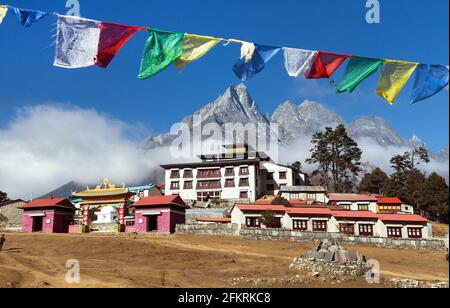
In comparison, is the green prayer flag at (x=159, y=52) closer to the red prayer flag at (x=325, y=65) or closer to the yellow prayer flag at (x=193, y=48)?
the yellow prayer flag at (x=193, y=48)

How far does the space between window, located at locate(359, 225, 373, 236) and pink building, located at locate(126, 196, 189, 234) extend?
19.9 meters

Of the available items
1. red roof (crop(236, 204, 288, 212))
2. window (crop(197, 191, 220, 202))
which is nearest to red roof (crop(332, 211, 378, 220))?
red roof (crop(236, 204, 288, 212))

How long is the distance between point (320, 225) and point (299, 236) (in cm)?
601

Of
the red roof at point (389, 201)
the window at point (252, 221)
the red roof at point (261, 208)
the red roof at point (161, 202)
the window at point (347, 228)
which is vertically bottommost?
the window at point (347, 228)

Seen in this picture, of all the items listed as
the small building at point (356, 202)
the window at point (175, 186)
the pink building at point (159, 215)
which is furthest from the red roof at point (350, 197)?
the pink building at point (159, 215)

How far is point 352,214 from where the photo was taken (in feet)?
148

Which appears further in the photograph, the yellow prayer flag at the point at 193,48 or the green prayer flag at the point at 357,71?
the green prayer flag at the point at 357,71

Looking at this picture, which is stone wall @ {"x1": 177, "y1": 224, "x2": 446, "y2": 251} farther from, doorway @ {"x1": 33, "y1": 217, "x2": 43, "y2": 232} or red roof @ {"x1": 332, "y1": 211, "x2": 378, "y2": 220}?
doorway @ {"x1": 33, "y1": 217, "x2": 43, "y2": 232}

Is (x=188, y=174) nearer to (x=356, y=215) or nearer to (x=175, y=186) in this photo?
(x=175, y=186)

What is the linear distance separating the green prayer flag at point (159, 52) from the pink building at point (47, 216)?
38.1 m

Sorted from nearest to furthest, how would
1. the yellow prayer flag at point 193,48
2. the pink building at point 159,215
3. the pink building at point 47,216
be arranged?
the yellow prayer flag at point 193,48
the pink building at point 159,215
the pink building at point 47,216

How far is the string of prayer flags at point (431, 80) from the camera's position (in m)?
12.5

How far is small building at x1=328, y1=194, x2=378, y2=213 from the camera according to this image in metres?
63.0
